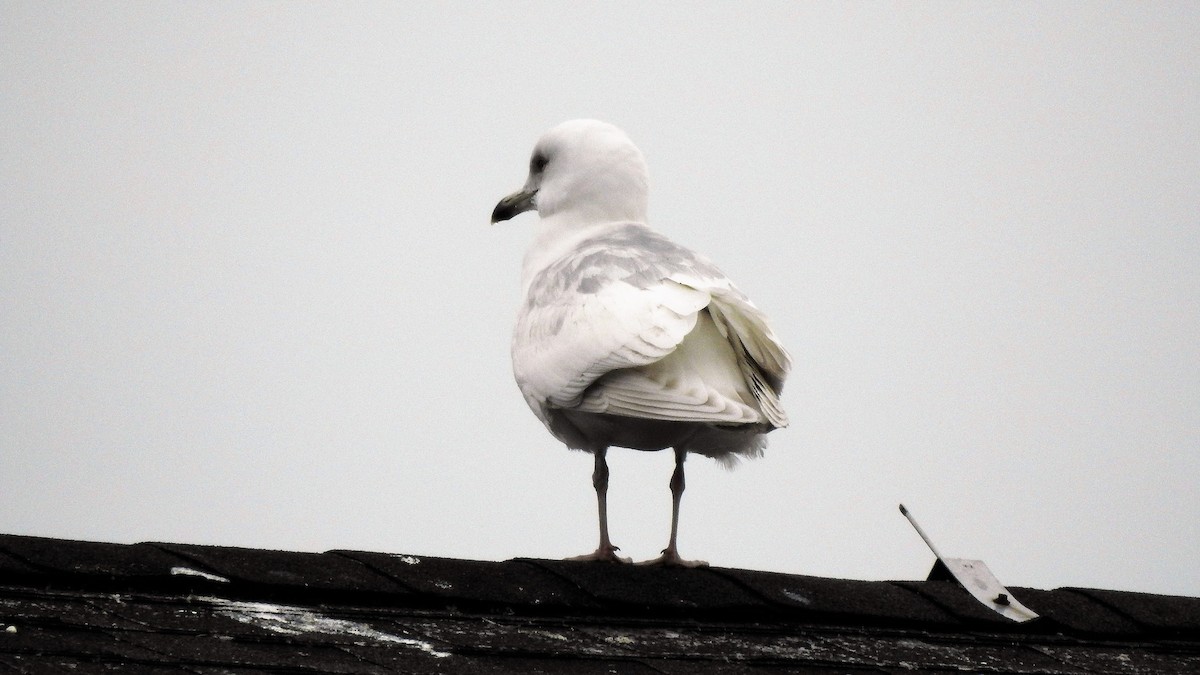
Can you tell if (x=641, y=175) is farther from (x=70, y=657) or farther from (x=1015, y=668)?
(x=70, y=657)

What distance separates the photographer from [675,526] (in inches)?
261

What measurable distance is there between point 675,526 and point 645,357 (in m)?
0.83

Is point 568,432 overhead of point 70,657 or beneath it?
overhead

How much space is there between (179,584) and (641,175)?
13.4 ft

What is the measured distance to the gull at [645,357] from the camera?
615 cm

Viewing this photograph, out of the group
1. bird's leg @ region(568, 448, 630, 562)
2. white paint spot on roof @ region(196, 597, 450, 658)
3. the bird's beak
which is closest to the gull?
bird's leg @ region(568, 448, 630, 562)

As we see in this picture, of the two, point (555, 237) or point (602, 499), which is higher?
point (555, 237)

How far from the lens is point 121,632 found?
401 cm

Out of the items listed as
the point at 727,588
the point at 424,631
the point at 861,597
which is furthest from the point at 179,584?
the point at 861,597

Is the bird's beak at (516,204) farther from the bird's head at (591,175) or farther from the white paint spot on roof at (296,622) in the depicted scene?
the white paint spot on roof at (296,622)

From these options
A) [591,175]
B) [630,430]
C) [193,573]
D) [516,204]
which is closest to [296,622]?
[193,573]

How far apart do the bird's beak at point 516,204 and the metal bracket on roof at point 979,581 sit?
10.5 feet

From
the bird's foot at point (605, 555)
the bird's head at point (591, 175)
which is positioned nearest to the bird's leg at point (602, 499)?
the bird's foot at point (605, 555)

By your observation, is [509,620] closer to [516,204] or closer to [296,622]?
[296,622]
